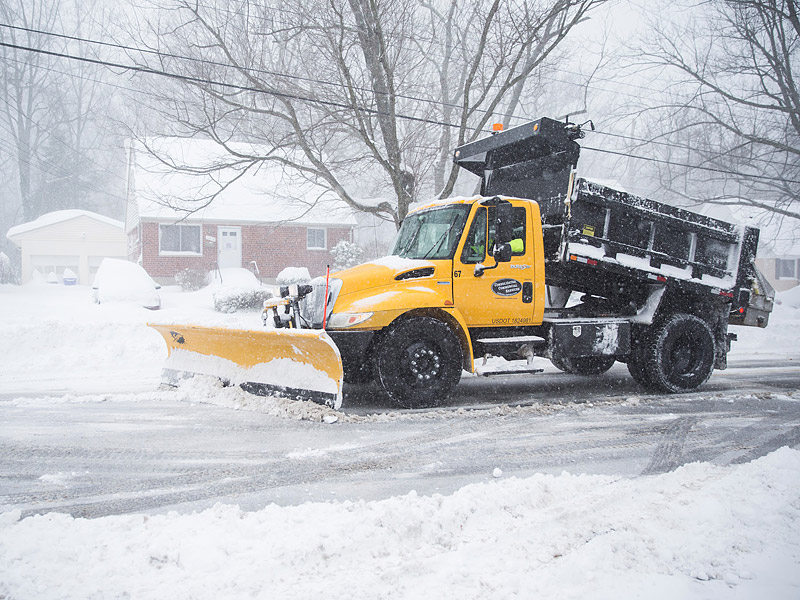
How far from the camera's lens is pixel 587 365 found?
9.15 metres

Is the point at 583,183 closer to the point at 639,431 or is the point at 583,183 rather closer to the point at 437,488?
the point at 639,431

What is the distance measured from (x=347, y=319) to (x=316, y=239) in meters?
21.6

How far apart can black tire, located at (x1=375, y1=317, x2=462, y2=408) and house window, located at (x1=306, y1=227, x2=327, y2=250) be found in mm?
21248

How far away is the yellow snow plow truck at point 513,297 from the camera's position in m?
6.37

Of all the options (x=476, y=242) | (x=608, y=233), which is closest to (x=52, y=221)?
(x=476, y=242)

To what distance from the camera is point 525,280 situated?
7.12 m

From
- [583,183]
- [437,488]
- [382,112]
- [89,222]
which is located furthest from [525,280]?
[89,222]

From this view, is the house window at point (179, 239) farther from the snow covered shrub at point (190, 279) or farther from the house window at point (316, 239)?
the house window at point (316, 239)

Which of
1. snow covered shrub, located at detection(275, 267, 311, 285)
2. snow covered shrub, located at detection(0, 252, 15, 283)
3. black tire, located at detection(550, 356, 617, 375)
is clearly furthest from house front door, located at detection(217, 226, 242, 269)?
black tire, located at detection(550, 356, 617, 375)

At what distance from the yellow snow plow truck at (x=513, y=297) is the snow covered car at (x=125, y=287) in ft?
32.1

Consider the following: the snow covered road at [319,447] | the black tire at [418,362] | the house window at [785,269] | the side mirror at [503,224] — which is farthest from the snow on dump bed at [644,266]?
the house window at [785,269]

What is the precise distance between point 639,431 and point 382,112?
8656mm

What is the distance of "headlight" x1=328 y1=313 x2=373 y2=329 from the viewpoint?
6.23 meters

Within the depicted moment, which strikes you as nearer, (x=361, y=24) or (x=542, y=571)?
(x=542, y=571)
